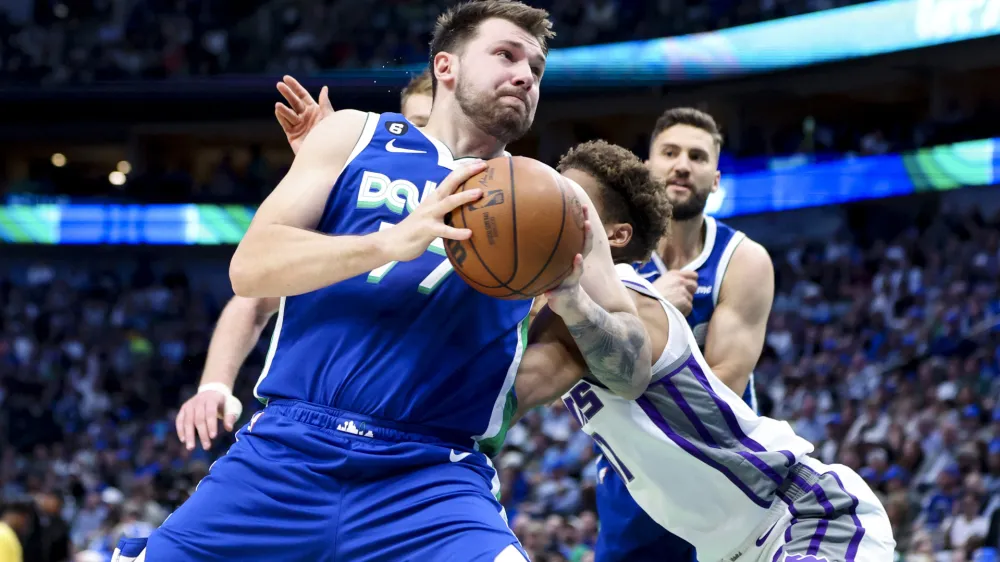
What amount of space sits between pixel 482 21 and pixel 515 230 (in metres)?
0.89

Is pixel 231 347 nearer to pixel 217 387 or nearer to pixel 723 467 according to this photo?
pixel 217 387

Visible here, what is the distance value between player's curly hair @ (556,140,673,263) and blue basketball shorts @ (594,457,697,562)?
133 cm

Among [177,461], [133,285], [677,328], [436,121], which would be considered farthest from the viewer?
[133,285]

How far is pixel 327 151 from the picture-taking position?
3121mm

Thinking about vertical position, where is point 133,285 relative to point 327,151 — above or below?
below

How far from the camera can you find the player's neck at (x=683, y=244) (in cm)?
518

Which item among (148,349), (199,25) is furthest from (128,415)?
(199,25)

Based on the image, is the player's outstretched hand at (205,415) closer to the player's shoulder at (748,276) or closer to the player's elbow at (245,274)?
the player's elbow at (245,274)

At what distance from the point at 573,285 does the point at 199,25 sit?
2092cm

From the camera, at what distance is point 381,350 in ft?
9.70

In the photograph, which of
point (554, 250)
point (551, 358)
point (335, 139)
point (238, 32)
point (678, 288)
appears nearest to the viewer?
point (554, 250)

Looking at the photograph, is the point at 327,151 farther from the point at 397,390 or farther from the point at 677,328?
the point at 677,328

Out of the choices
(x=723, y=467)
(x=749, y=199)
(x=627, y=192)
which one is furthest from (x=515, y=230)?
(x=749, y=199)

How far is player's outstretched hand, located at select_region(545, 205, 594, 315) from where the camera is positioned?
2.91 metres
